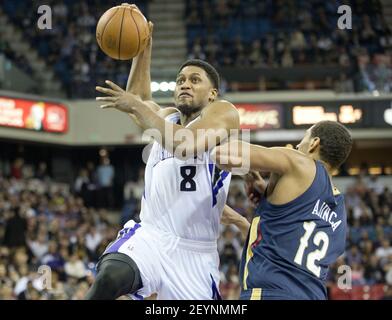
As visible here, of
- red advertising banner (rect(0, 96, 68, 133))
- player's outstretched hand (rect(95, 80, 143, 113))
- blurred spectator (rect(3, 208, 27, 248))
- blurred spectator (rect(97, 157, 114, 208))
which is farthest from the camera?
blurred spectator (rect(97, 157, 114, 208))

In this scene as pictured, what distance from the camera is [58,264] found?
12.4 m

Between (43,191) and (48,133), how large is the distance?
1977 mm

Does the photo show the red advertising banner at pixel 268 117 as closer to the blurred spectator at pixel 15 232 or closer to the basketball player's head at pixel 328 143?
the blurred spectator at pixel 15 232

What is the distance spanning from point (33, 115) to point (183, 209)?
1255 cm

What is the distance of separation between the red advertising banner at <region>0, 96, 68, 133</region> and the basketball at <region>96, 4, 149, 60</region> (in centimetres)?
1164

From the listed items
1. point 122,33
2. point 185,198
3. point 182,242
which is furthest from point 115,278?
point 122,33

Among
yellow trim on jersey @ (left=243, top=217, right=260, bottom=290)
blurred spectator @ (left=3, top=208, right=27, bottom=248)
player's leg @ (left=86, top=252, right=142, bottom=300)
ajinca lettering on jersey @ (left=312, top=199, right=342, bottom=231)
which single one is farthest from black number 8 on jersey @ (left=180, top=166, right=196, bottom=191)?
blurred spectator @ (left=3, top=208, right=27, bottom=248)

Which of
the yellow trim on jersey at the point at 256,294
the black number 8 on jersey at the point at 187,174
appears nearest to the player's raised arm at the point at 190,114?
the black number 8 on jersey at the point at 187,174

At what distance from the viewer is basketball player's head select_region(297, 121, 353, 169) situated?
14.7ft

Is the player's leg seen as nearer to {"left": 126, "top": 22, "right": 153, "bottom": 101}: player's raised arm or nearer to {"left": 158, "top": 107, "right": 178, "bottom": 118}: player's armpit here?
{"left": 158, "top": 107, "right": 178, "bottom": 118}: player's armpit

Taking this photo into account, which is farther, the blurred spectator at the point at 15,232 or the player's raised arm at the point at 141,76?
the blurred spectator at the point at 15,232

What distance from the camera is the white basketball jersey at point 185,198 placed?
5207 mm
